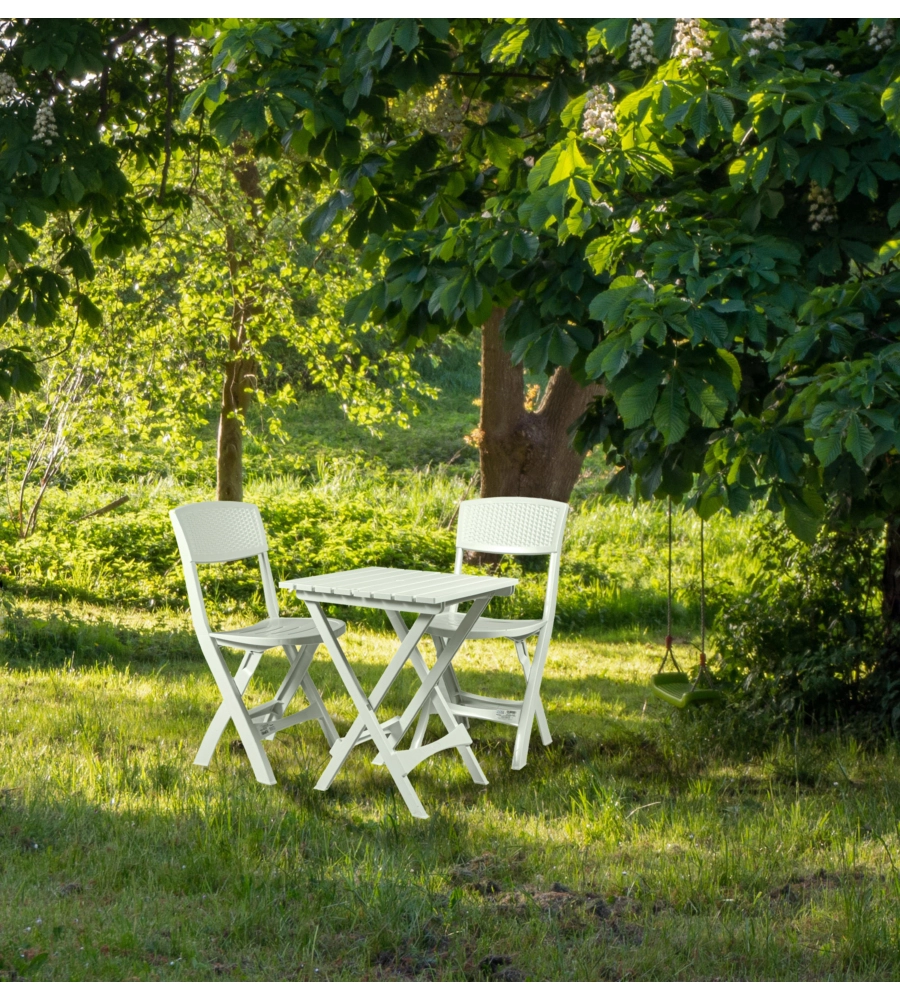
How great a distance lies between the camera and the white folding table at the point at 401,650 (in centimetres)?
389

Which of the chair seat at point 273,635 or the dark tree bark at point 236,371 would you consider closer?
the chair seat at point 273,635

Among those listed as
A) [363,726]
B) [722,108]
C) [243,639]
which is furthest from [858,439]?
[243,639]

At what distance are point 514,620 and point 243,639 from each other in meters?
1.29

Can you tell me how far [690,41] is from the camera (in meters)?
3.13

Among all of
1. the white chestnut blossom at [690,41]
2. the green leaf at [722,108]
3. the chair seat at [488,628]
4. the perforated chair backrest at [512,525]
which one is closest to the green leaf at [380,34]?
the white chestnut blossom at [690,41]

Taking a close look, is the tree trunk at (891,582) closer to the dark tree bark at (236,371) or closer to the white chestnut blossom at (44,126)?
the white chestnut blossom at (44,126)

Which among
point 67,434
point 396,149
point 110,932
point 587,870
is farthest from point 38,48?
point 67,434

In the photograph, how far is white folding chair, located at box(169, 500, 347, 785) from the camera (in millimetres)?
4199

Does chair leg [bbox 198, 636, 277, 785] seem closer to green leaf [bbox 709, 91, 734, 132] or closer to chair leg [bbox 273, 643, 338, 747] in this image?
chair leg [bbox 273, 643, 338, 747]

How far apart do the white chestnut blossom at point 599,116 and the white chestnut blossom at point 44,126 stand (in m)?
2.54

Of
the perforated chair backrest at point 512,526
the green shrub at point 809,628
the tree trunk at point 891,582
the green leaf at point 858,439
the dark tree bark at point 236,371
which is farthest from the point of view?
the dark tree bark at point 236,371

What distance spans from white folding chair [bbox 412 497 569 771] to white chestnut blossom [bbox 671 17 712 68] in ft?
6.67

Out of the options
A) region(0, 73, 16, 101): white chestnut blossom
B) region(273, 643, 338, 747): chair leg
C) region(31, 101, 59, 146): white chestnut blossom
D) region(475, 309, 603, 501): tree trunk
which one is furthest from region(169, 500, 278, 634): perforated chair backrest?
region(475, 309, 603, 501): tree trunk

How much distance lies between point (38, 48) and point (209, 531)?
213cm
